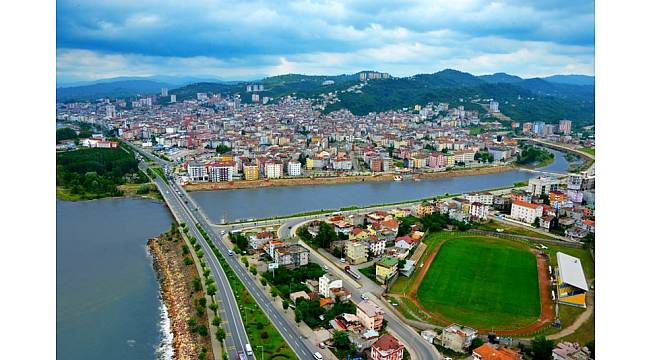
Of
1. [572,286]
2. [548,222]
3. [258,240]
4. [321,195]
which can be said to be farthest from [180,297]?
[548,222]

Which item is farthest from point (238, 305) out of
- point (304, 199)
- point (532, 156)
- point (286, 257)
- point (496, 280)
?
point (532, 156)

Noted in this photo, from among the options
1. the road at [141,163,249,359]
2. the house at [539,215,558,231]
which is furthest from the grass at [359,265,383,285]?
the house at [539,215,558,231]

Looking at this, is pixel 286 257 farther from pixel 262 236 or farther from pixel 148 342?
pixel 148 342

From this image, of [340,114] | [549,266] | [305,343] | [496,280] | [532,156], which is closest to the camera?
[305,343]

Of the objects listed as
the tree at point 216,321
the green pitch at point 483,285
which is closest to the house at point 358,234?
the green pitch at point 483,285

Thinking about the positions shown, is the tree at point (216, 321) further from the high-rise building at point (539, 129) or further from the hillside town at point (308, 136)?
the high-rise building at point (539, 129)

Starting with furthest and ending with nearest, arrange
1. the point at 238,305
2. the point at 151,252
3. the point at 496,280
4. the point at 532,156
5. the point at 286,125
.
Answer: the point at 286,125, the point at 532,156, the point at 151,252, the point at 496,280, the point at 238,305
